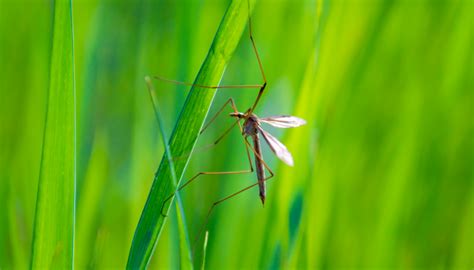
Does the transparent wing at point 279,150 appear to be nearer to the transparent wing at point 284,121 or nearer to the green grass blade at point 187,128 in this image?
the transparent wing at point 284,121

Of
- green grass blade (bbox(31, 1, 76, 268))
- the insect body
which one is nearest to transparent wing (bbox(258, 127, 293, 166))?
the insect body

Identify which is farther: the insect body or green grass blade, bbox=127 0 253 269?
the insect body

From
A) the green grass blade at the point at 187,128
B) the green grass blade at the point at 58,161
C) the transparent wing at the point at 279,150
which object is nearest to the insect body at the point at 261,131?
the transparent wing at the point at 279,150

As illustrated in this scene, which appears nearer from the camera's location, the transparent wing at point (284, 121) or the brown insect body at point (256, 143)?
the transparent wing at point (284, 121)

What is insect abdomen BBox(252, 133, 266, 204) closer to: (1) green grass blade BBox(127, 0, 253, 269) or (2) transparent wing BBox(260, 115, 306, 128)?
(2) transparent wing BBox(260, 115, 306, 128)

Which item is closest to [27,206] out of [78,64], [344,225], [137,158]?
[137,158]

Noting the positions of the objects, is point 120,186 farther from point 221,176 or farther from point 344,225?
point 344,225
